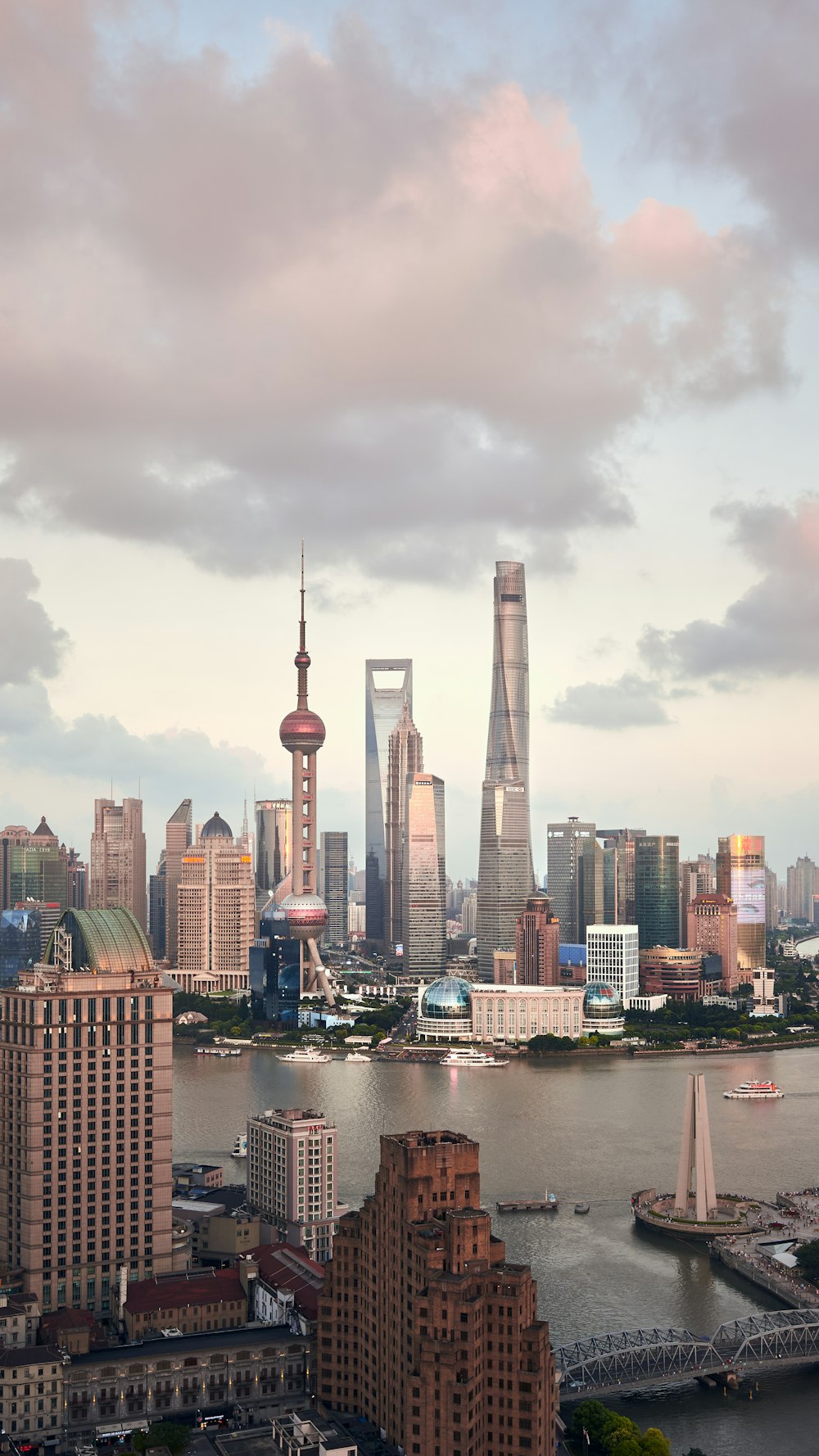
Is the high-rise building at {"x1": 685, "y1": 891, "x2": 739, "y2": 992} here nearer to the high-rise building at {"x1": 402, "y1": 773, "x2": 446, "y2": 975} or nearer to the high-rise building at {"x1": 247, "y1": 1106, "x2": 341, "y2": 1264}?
the high-rise building at {"x1": 402, "y1": 773, "x2": 446, "y2": 975}

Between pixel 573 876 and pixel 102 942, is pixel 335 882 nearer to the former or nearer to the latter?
pixel 573 876

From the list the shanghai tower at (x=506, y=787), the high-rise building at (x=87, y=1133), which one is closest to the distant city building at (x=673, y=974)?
the shanghai tower at (x=506, y=787)

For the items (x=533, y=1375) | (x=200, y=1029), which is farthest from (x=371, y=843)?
(x=533, y=1375)

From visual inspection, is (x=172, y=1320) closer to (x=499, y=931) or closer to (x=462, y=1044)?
(x=462, y=1044)

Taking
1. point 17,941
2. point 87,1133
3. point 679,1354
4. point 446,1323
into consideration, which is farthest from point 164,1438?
point 17,941

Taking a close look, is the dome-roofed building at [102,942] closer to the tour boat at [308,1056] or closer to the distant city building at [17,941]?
the tour boat at [308,1056]

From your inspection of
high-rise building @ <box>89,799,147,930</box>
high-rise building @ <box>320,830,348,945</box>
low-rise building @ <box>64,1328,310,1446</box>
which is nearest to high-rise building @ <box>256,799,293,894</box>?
high-rise building @ <box>320,830,348,945</box>

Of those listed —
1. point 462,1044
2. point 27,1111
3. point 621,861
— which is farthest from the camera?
point 621,861
